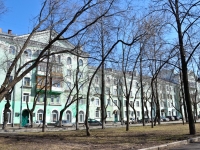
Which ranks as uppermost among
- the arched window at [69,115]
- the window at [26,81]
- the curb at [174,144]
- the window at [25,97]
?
the window at [26,81]

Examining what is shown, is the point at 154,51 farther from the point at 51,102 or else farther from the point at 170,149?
the point at 51,102

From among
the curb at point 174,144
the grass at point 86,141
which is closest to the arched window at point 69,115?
the grass at point 86,141

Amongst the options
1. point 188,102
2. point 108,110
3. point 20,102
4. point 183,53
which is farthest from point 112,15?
point 108,110

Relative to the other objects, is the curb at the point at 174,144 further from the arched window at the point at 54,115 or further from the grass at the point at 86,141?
the arched window at the point at 54,115

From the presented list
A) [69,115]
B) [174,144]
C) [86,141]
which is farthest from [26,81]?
[174,144]

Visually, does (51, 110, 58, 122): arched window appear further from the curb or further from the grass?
the curb

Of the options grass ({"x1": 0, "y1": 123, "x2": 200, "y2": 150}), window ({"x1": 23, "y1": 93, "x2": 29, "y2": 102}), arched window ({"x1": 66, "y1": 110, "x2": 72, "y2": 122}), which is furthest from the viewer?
arched window ({"x1": 66, "y1": 110, "x2": 72, "y2": 122})

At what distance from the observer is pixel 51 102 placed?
48781mm

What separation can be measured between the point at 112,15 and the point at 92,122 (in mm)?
37440

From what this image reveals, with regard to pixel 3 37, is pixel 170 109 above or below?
below

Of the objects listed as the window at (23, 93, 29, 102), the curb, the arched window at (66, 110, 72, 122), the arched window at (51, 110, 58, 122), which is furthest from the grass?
the arched window at (66, 110, 72, 122)

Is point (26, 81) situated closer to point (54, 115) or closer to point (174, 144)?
point (54, 115)

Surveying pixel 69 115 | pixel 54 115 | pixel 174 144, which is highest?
pixel 54 115

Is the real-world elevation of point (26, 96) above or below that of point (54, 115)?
above
